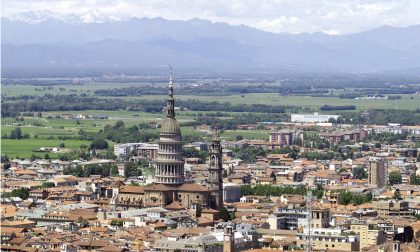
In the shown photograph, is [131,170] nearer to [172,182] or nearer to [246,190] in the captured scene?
[246,190]

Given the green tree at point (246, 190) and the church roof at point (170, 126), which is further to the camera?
the green tree at point (246, 190)

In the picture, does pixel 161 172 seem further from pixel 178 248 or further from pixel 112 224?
pixel 178 248

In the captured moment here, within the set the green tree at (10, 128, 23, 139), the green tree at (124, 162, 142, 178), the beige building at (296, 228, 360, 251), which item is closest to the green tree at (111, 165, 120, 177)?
the green tree at (124, 162, 142, 178)

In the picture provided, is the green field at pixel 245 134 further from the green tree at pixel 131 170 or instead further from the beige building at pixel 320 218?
the beige building at pixel 320 218

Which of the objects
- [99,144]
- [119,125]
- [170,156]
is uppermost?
[170,156]

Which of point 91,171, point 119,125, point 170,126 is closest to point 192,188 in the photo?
point 170,126

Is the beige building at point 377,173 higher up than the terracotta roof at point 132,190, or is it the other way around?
the terracotta roof at point 132,190

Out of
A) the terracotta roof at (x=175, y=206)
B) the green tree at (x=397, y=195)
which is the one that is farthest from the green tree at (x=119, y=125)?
the terracotta roof at (x=175, y=206)
